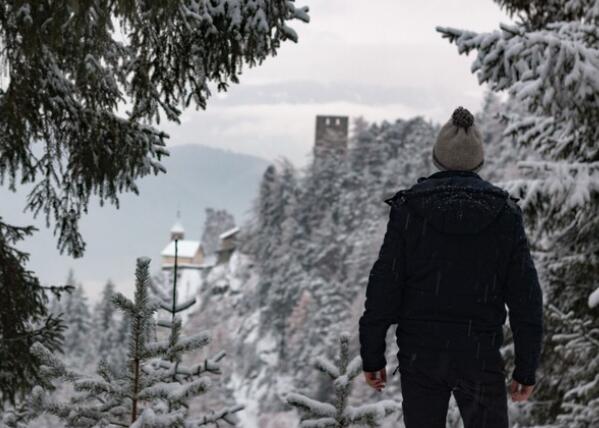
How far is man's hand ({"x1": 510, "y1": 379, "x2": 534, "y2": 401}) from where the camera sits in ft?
11.5

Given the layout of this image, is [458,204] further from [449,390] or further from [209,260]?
[209,260]

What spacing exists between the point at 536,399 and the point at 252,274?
82306 millimetres

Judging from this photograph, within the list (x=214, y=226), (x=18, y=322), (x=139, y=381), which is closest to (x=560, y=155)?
(x=18, y=322)

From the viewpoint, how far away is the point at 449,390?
11.4ft

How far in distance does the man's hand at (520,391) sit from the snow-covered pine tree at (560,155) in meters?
3.07

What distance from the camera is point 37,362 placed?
5363 millimetres

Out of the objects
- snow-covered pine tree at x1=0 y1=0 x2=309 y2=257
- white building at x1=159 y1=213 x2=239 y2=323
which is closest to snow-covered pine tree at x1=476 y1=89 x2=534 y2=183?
snow-covered pine tree at x1=0 y1=0 x2=309 y2=257

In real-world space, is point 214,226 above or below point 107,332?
above

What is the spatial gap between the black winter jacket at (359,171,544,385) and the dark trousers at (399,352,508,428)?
0.04m

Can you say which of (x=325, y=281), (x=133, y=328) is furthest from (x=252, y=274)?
(x=133, y=328)

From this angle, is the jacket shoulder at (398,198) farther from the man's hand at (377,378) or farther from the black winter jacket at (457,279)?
the man's hand at (377,378)

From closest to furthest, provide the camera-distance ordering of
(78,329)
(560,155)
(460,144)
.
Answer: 1. (460,144)
2. (560,155)
3. (78,329)

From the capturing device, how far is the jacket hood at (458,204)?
3422 millimetres

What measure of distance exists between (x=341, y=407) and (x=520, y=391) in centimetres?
106
